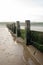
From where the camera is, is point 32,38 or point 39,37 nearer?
point 39,37

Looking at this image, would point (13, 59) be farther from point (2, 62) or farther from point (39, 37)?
point (39, 37)

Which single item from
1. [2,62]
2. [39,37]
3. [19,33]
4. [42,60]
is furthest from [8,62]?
[19,33]

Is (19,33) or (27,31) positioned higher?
(27,31)

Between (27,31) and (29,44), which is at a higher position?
(27,31)

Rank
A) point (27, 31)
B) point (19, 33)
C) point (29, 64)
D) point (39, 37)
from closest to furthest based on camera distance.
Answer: point (29, 64), point (39, 37), point (27, 31), point (19, 33)

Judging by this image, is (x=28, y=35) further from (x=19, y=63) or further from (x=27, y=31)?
(x=19, y=63)

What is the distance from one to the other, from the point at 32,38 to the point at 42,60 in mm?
3061

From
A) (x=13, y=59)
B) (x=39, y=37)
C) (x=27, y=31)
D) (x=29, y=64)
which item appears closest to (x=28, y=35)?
(x=27, y=31)

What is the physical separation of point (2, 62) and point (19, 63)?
52 centimetres

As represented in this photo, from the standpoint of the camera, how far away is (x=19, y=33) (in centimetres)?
1273

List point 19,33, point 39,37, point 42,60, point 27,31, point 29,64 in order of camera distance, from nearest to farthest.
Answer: point 29,64, point 42,60, point 39,37, point 27,31, point 19,33

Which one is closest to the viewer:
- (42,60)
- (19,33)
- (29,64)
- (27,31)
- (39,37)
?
(29,64)

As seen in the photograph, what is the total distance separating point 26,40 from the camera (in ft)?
28.1

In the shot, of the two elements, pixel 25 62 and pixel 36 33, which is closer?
pixel 25 62
